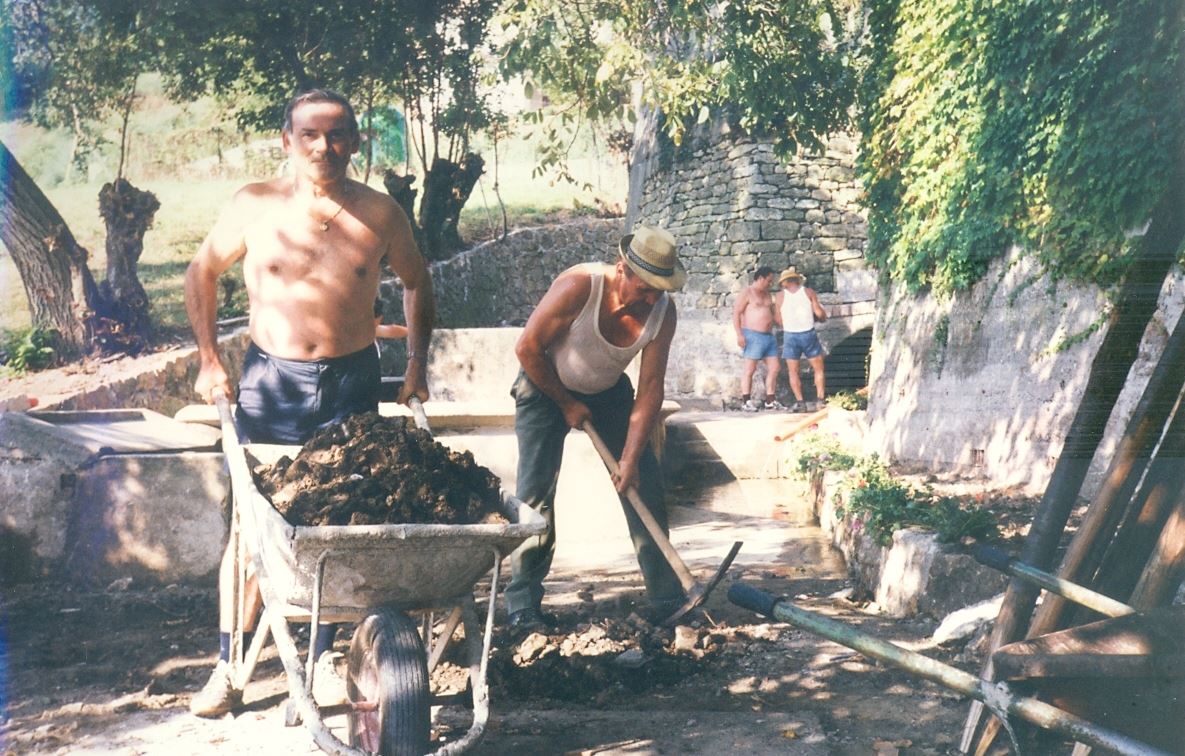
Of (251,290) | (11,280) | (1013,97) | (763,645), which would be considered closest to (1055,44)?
(1013,97)

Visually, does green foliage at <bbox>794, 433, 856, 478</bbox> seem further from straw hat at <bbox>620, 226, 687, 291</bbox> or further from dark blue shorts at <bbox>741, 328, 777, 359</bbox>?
straw hat at <bbox>620, 226, 687, 291</bbox>

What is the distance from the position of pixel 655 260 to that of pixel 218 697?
2350mm

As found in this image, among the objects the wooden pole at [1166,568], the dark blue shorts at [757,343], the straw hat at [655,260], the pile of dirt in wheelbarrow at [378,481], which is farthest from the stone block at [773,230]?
the wooden pole at [1166,568]

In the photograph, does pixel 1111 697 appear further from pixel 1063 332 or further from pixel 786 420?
pixel 786 420

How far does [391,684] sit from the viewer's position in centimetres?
283

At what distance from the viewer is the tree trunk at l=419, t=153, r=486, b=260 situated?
15.6m

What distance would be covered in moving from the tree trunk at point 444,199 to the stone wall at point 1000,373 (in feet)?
27.8

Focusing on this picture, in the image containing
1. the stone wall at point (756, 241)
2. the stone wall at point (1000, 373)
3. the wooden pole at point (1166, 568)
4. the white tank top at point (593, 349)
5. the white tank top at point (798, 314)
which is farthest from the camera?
the stone wall at point (756, 241)

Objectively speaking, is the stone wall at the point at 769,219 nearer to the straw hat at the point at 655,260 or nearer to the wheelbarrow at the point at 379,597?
the straw hat at the point at 655,260

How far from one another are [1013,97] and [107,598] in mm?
5801

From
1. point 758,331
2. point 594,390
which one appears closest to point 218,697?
point 594,390

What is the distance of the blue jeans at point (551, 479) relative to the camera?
4836mm

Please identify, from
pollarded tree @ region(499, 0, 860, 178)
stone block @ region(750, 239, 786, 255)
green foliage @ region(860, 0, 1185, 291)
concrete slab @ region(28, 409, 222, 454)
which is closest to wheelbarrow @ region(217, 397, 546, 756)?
concrete slab @ region(28, 409, 222, 454)

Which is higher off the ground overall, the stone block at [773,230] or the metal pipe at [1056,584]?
the stone block at [773,230]
